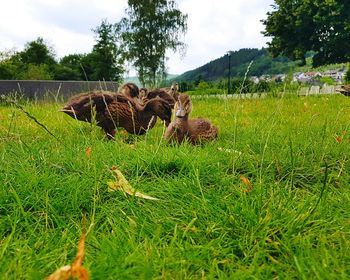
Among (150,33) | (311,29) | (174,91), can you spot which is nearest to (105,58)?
(150,33)

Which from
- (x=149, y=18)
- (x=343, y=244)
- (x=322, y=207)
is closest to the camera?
(x=343, y=244)

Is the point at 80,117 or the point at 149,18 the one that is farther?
the point at 149,18

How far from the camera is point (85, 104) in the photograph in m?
3.51

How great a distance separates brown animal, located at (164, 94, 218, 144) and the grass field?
652 mm

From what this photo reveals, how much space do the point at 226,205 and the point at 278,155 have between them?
3.28 feet

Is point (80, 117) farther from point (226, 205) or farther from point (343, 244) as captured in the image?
point (343, 244)

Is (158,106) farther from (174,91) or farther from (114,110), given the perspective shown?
(174,91)

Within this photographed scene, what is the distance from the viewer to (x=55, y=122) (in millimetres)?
5480

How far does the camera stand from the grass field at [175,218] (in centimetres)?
141

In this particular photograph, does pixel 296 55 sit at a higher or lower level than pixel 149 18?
lower

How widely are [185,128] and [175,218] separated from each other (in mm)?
1700

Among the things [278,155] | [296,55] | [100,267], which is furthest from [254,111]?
[296,55]

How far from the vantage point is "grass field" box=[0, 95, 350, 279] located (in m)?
1.41

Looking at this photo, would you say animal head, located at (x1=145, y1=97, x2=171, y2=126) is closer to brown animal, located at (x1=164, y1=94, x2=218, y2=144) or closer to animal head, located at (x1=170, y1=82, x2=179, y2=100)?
brown animal, located at (x1=164, y1=94, x2=218, y2=144)
